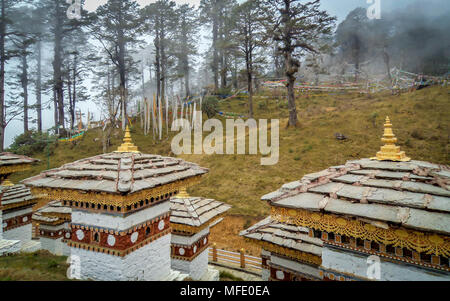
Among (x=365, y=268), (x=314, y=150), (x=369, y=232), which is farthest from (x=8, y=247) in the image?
(x=314, y=150)

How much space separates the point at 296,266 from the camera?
4.85 meters

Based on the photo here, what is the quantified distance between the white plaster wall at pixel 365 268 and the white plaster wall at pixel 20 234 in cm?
1004

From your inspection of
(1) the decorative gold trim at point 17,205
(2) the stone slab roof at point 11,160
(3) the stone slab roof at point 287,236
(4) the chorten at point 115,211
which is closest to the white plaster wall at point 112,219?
(4) the chorten at point 115,211

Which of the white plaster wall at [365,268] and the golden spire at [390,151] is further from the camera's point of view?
the golden spire at [390,151]

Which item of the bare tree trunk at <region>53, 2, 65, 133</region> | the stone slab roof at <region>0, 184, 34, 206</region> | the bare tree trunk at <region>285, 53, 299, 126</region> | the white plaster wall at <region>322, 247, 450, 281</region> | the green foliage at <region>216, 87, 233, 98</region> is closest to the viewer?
the white plaster wall at <region>322, 247, 450, 281</region>

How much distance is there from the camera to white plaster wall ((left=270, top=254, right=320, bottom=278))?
4.61 meters

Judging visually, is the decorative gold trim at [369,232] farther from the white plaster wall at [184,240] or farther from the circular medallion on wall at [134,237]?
the white plaster wall at [184,240]

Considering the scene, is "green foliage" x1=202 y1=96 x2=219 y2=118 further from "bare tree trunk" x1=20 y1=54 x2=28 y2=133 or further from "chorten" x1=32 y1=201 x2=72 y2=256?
"bare tree trunk" x1=20 y1=54 x2=28 y2=133

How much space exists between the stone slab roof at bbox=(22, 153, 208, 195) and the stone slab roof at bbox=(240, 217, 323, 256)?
2054 mm

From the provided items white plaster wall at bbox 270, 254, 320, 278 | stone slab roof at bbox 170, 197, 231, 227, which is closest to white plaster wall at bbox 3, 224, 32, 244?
stone slab roof at bbox 170, 197, 231, 227

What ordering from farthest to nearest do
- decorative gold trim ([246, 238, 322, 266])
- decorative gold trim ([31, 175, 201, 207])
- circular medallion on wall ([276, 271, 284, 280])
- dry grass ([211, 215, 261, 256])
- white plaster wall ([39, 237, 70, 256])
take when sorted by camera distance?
dry grass ([211, 215, 261, 256]) < white plaster wall ([39, 237, 70, 256]) < circular medallion on wall ([276, 271, 284, 280]) < decorative gold trim ([246, 238, 322, 266]) < decorative gold trim ([31, 175, 201, 207])

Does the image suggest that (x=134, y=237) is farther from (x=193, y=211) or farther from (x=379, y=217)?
(x=379, y=217)

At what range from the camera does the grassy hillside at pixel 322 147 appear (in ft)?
45.0
